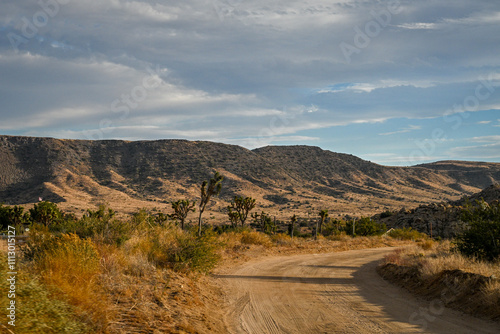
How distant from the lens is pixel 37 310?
5145mm

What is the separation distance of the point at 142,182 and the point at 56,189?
2137cm

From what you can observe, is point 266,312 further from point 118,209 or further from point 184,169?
point 184,169

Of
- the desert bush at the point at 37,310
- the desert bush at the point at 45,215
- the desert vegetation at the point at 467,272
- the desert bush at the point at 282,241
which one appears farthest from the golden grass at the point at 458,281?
the desert bush at the point at 45,215

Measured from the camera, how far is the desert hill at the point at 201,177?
81188mm

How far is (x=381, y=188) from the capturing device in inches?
4459

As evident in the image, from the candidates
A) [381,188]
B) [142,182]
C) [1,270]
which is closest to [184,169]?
[142,182]

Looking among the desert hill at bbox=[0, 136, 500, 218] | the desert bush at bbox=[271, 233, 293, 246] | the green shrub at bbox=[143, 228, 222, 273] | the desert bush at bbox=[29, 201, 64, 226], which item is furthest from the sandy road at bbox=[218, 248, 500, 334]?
the desert hill at bbox=[0, 136, 500, 218]

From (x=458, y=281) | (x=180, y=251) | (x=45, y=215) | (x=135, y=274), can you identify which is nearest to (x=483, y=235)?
(x=458, y=281)

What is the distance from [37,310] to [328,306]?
6830mm

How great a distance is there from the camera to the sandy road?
7.61m

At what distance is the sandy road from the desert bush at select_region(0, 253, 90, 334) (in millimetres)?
3447

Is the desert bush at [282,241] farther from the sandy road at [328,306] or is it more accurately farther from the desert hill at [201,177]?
the desert hill at [201,177]

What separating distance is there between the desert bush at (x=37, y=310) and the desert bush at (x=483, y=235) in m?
12.6

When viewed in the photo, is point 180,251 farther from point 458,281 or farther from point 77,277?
point 458,281
